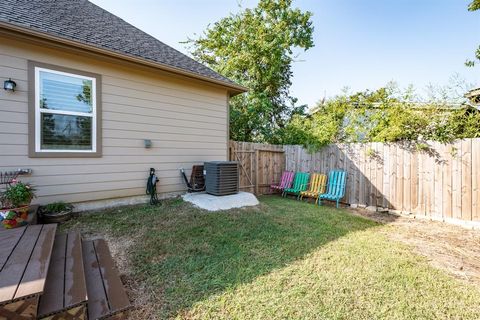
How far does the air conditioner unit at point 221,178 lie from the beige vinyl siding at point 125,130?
741 millimetres

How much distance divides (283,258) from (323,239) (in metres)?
1.02

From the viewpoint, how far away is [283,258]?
2865 mm

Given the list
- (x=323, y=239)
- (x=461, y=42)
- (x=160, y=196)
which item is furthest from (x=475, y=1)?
(x=160, y=196)

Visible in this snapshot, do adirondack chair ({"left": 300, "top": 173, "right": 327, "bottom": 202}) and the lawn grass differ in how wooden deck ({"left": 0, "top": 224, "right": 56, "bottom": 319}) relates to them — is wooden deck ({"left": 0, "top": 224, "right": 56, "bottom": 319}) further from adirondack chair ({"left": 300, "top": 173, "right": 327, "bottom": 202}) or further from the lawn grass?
adirondack chair ({"left": 300, "top": 173, "right": 327, "bottom": 202})

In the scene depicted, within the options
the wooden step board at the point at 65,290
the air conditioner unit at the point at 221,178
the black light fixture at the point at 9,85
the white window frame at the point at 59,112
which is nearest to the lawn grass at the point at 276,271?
the wooden step board at the point at 65,290

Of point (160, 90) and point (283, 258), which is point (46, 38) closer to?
point (160, 90)

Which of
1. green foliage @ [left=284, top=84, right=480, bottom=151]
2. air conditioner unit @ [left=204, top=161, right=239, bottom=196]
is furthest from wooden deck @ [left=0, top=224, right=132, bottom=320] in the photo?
green foliage @ [left=284, top=84, right=480, bottom=151]

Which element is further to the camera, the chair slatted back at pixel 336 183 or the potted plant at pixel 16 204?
the chair slatted back at pixel 336 183

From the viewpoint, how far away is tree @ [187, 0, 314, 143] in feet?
35.8

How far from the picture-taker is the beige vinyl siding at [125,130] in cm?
361

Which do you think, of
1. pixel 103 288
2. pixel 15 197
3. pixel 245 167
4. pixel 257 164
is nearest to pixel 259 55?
pixel 257 164

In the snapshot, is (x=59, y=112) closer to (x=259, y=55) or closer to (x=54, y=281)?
(x=54, y=281)

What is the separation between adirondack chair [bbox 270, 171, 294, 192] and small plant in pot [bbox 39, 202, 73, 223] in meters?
5.45

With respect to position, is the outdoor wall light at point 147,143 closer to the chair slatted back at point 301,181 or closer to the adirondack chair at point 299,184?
the adirondack chair at point 299,184
